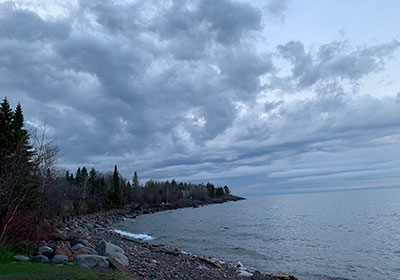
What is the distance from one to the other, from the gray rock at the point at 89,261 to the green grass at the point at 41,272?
0.49 metres

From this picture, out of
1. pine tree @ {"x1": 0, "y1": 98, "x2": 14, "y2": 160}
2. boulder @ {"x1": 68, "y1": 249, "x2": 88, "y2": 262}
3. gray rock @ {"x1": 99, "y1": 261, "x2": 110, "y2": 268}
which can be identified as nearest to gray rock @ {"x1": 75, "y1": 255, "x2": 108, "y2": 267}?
gray rock @ {"x1": 99, "y1": 261, "x2": 110, "y2": 268}

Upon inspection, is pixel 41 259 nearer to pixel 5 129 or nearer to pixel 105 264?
pixel 105 264

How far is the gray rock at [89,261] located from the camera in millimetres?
13098

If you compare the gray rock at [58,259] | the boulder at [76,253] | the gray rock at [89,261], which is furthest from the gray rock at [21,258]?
the gray rock at [89,261]

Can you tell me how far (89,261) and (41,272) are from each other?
2702 millimetres

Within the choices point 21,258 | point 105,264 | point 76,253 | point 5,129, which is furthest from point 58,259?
point 5,129

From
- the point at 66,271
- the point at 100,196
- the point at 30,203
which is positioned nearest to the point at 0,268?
the point at 66,271

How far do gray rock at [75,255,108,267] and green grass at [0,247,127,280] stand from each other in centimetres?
49

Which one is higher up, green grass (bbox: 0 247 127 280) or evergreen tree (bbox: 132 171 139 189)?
evergreen tree (bbox: 132 171 139 189)

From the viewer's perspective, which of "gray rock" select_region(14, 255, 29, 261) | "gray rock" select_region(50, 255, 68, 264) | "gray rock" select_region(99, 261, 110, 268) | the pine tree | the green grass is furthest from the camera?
the pine tree

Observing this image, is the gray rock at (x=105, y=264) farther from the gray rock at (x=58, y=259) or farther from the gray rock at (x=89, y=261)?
the gray rock at (x=58, y=259)

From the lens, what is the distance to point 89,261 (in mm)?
13305

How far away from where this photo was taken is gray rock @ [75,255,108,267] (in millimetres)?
13098

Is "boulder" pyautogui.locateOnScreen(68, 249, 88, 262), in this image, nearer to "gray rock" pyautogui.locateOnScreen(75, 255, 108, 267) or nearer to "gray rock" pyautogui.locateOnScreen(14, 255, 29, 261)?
"gray rock" pyautogui.locateOnScreen(75, 255, 108, 267)
